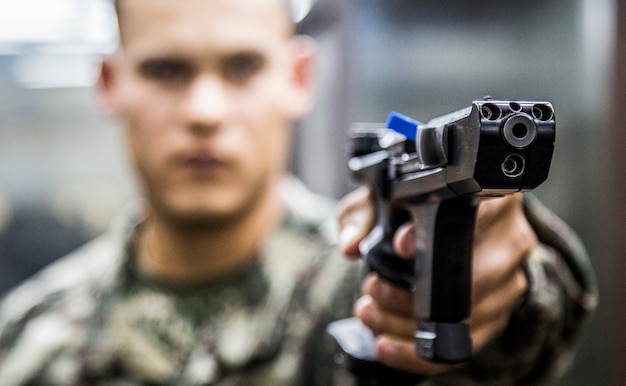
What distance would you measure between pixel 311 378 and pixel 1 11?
3.30ft

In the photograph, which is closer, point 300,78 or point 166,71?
point 166,71

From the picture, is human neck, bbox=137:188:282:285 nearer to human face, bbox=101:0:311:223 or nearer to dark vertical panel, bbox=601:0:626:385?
human face, bbox=101:0:311:223

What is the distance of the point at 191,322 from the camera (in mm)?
712

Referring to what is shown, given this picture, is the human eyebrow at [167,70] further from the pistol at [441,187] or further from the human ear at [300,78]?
the pistol at [441,187]

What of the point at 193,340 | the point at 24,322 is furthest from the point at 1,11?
the point at 193,340

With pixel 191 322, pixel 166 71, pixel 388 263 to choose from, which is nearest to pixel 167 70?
pixel 166 71

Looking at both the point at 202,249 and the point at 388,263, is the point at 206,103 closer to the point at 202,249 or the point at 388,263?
the point at 202,249

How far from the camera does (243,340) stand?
2.31 ft

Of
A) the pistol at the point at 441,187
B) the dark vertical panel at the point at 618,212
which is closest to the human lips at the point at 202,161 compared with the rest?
the pistol at the point at 441,187

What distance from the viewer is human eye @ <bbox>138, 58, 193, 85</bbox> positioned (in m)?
0.67

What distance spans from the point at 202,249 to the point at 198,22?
0.80 feet

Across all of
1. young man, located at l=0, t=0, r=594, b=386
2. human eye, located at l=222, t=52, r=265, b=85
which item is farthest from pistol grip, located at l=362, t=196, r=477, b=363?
human eye, located at l=222, t=52, r=265, b=85

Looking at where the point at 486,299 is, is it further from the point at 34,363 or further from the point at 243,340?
the point at 34,363

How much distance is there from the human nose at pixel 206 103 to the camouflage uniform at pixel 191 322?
19 cm
